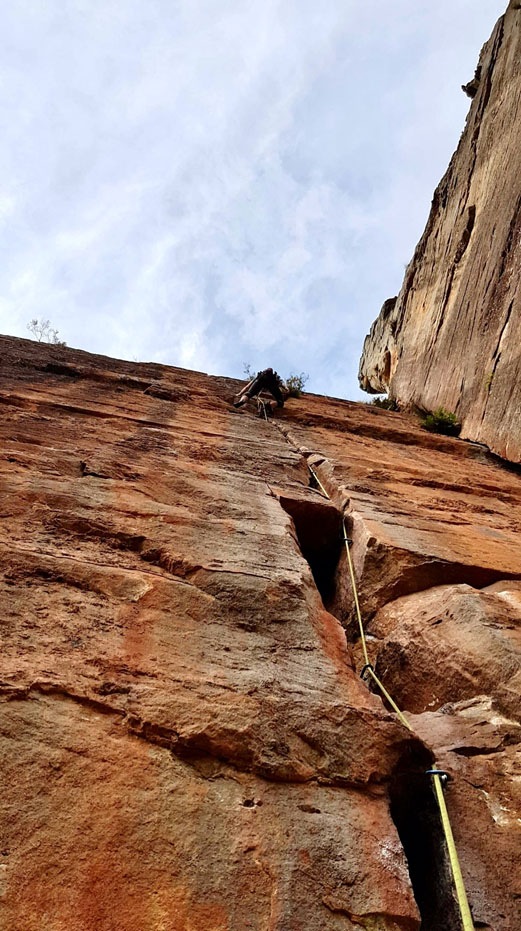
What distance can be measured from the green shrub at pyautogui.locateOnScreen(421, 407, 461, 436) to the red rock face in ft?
16.2

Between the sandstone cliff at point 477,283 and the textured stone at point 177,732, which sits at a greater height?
the sandstone cliff at point 477,283

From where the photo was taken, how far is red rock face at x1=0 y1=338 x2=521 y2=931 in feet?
5.82

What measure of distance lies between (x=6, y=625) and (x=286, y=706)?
1.28m

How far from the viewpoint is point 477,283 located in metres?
10.4

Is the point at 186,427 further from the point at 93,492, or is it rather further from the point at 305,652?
the point at 305,652

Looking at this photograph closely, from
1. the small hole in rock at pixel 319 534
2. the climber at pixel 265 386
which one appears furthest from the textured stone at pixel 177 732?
the climber at pixel 265 386

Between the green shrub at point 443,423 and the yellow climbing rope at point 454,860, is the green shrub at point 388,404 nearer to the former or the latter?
the green shrub at point 443,423

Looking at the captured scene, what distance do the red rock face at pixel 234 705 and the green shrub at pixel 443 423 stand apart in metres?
4.94

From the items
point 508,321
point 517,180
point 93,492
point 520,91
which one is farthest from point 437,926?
point 520,91

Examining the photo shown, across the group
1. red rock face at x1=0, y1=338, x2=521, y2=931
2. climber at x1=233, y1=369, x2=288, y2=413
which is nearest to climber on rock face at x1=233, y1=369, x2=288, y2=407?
climber at x1=233, y1=369, x2=288, y2=413

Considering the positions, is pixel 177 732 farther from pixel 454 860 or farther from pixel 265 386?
pixel 265 386

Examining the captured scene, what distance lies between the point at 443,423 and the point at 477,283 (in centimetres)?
272

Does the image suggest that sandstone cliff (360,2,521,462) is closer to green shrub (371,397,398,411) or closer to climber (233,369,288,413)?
green shrub (371,397,398,411)

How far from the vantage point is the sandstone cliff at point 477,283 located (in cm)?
884
